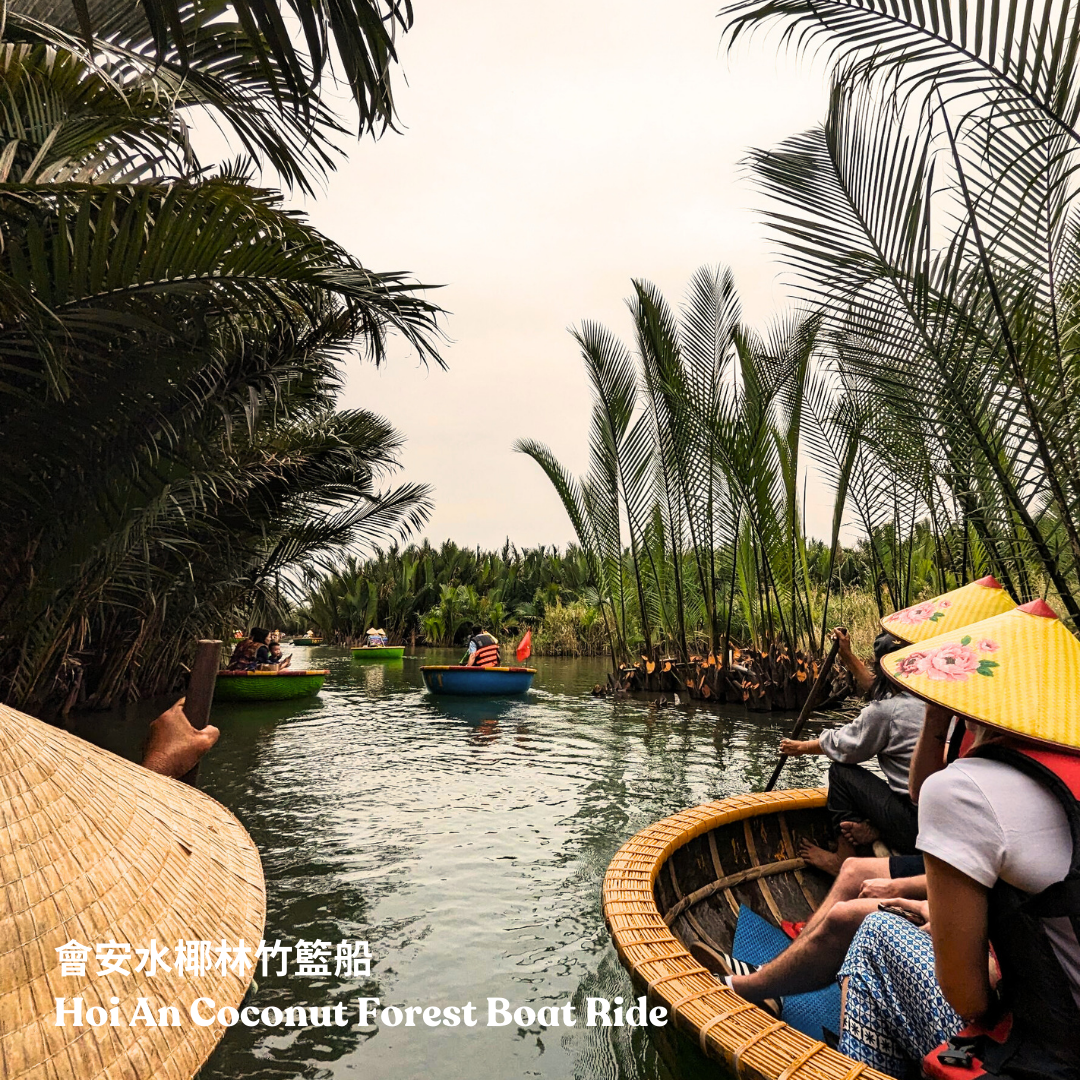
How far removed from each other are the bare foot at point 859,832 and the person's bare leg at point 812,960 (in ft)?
3.69

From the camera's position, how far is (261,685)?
12.8 meters

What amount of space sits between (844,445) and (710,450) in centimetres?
246

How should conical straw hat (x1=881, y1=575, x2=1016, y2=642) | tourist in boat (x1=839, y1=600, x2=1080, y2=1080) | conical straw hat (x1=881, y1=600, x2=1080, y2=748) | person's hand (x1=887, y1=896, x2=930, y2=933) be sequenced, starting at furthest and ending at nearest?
conical straw hat (x1=881, y1=575, x2=1016, y2=642) → person's hand (x1=887, y1=896, x2=930, y2=933) → conical straw hat (x1=881, y1=600, x2=1080, y2=748) → tourist in boat (x1=839, y1=600, x2=1080, y2=1080)

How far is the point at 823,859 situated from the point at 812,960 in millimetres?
1440

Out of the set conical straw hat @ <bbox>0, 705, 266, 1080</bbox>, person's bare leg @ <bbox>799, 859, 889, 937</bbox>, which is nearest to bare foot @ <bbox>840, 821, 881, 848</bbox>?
person's bare leg @ <bbox>799, 859, 889, 937</bbox>

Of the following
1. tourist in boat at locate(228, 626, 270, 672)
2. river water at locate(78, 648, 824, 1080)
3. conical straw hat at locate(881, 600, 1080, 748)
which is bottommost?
river water at locate(78, 648, 824, 1080)

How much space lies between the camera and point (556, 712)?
12227 millimetres

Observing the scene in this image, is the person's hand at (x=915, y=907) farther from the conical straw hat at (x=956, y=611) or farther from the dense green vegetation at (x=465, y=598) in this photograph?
the dense green vegetation at (x=465, y=598)

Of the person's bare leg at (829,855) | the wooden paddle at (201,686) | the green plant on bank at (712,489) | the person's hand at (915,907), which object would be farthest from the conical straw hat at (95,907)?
the green plant on bank at (712,489)

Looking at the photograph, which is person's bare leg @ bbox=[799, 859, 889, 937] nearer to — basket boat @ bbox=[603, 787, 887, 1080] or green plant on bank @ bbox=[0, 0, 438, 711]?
basket boat @ bbox=[603, 787, 887, 1080]

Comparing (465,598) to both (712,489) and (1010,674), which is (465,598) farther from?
(1010,674)

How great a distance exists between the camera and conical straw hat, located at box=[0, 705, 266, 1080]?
99 centimetres

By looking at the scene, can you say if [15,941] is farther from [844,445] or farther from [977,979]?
[844,445]

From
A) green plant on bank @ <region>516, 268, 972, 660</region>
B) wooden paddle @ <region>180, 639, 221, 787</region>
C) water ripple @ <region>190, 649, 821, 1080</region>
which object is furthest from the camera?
green plant on bank @ <region>516, 268, 972, 660</region>
